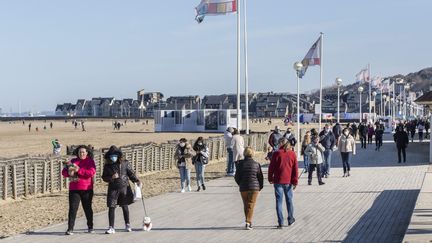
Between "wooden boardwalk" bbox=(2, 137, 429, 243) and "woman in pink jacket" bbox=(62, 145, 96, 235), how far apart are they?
1.07ft

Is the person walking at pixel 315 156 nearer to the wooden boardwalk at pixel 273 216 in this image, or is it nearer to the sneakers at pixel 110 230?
the wooden boardwalk at pixel 273 216

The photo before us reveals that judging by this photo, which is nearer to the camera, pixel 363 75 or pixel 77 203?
pixel 77 203

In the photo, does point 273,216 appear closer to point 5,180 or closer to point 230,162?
point 5,180

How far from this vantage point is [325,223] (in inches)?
436

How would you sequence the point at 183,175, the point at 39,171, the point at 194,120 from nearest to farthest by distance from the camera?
1. the point at 183,175
2. the point at 39,171
3. the point at 194,120

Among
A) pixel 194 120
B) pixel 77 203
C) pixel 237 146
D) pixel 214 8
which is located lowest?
pixel 77 203

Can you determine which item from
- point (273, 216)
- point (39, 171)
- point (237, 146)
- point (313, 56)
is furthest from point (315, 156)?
point (313, 56)

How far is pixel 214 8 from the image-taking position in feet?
83.5

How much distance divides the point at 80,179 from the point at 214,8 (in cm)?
1602

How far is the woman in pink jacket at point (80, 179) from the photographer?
10367mm

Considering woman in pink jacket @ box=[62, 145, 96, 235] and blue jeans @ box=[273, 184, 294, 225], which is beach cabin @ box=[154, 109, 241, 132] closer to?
blue jeans @ box=[273, 184, 294, 225]

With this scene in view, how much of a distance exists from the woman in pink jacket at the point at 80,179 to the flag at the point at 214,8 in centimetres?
1549

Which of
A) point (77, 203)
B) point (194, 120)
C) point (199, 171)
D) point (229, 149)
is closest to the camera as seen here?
point (77, 203)

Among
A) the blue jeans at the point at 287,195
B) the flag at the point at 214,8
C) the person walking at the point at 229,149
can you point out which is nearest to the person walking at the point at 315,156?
the person walking at the point at 229,149
